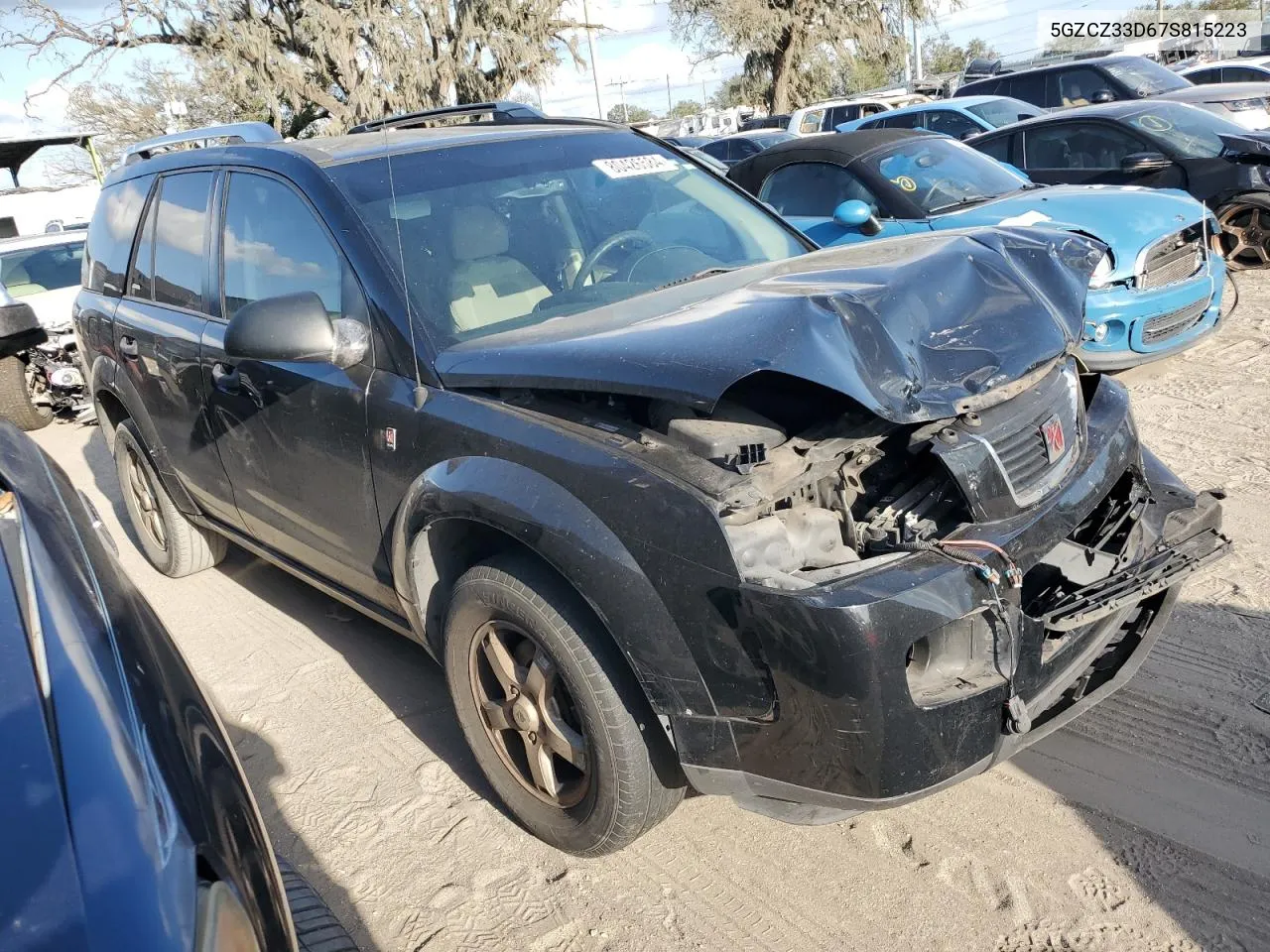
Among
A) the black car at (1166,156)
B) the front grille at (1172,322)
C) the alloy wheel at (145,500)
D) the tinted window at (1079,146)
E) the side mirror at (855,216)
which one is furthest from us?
the tinted window at (1079,146)

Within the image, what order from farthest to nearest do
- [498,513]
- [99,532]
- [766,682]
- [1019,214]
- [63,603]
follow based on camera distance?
[1019,214] → [498,513] → [99,532] → [766,682] → [63,603]

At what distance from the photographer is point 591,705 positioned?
250 cm

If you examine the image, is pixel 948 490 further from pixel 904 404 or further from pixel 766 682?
pixel 766 682

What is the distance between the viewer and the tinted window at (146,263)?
4398 mm

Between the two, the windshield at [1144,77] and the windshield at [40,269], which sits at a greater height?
the windshield at [1144,77]

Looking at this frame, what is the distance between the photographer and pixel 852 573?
2219 mm

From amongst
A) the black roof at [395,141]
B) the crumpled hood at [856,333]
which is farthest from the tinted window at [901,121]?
the crumpled hood at [856,333]

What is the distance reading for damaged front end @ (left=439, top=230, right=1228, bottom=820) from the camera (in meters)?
2.15

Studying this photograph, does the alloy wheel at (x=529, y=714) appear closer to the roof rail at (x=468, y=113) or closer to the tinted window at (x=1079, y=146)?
the roof rail at (x=468, y=113)

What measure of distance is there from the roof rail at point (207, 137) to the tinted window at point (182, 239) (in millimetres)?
463

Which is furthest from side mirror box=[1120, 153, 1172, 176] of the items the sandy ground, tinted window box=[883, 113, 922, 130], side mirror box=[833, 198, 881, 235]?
the sandy ground

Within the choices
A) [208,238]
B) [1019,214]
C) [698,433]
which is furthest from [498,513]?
[1019,214]

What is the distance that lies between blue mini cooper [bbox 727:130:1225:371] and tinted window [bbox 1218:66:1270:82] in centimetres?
1167

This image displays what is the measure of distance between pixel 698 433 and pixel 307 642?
267cm
